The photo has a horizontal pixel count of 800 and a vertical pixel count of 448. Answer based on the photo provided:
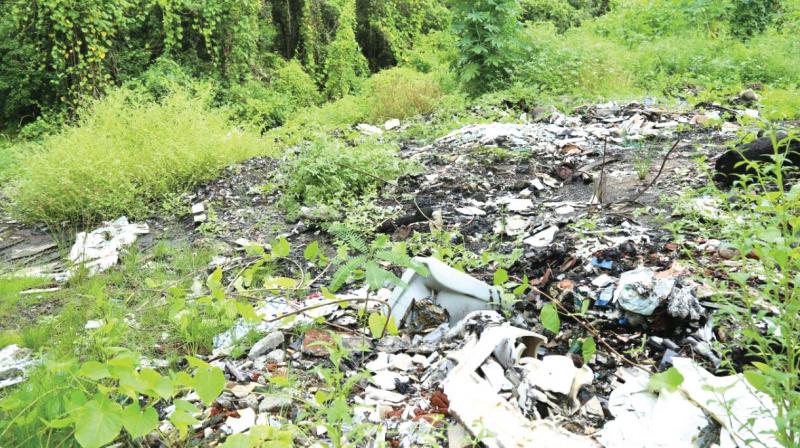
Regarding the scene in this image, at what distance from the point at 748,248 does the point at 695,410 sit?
504 mm

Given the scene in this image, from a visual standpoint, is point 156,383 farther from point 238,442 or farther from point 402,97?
point 402,97

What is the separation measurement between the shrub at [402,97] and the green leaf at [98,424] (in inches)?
263

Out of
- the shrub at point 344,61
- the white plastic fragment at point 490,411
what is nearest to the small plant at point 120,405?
the white plastic fragment at point 490,411

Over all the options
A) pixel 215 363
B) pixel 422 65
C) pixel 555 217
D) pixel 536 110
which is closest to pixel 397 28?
pixel 422 65

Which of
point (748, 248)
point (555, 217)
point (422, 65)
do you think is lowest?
point (422, 65)

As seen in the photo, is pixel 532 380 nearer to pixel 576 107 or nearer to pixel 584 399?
pixel 584 399

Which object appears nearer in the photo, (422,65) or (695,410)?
(695,410)

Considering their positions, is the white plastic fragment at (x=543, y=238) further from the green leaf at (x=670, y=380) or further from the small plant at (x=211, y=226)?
the small plant at (x=211, y=226)

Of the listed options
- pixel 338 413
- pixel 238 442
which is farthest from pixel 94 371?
pixel 338 413

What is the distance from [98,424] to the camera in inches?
52.7

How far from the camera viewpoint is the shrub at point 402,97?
788 cm

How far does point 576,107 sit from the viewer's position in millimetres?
6359

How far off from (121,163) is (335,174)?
87.9 inches

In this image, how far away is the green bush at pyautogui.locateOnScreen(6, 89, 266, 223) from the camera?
520 cm
